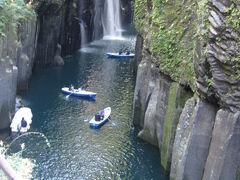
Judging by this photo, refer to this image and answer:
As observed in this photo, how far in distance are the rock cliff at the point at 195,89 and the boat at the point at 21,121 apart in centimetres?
696

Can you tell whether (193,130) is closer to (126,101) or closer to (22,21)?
(126,101)

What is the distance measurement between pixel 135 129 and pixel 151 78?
3652 millimetres

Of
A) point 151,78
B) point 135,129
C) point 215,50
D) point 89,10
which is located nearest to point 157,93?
point 151,78

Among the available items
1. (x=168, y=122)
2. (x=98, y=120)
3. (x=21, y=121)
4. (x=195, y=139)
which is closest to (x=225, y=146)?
(x=195, y=139)

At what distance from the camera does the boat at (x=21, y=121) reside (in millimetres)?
24250

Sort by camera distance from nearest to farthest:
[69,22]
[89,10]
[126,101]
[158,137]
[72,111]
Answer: [158,137] < [72,111] < [126,101] < [69,22] < [89,10]

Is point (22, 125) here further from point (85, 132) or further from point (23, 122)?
point (85, 132)

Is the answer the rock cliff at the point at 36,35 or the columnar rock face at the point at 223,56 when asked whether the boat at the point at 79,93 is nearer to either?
the rock cliff at the point at 36,35

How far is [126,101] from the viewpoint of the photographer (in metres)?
31.7

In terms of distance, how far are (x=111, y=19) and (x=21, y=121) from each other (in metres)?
39.3

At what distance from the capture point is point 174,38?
21.6 metres

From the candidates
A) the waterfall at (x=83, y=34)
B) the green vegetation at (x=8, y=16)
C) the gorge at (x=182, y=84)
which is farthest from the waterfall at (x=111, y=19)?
the green vegetation at (x=8, y=16)

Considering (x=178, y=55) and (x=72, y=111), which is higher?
(x=178, y=55)

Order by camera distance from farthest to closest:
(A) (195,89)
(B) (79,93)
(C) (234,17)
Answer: (B) (79,93) < (A) (195,89) < (C) (234,17)
